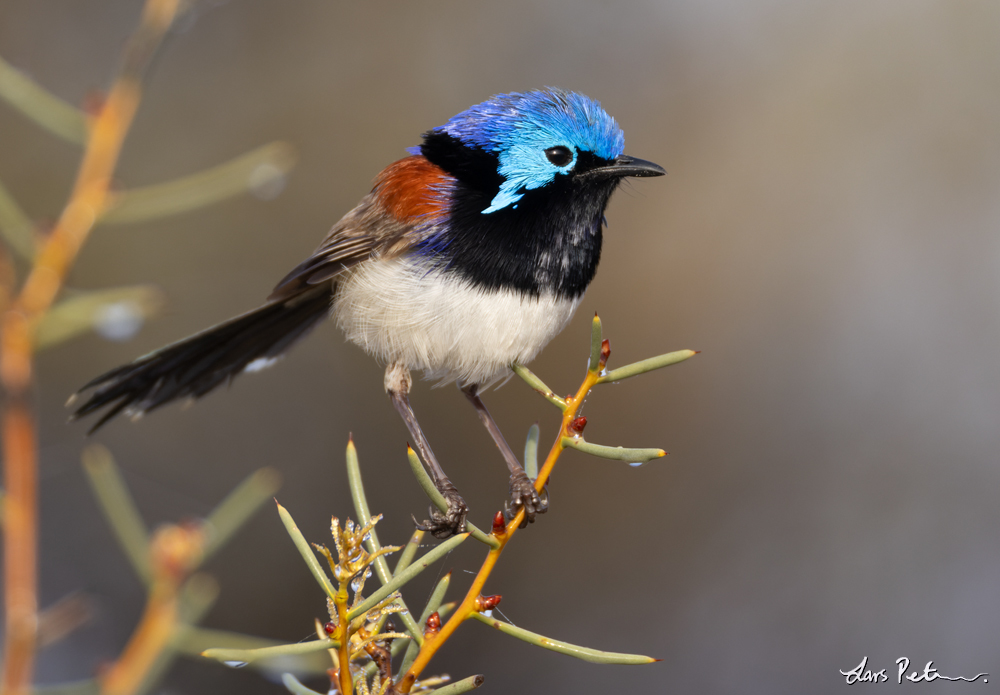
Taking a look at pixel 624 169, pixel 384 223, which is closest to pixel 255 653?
pixel 624 169

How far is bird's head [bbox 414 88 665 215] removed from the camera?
7.32 feet

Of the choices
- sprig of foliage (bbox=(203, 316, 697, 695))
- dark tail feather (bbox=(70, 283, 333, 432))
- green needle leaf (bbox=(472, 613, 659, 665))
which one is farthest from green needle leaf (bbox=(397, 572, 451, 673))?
dark tail feather (bbox=(70, 283, 333, 432))

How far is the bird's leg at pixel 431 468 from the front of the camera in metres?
2.07

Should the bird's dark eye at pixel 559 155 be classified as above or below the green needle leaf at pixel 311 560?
above

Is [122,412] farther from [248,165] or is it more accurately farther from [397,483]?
[397,483]

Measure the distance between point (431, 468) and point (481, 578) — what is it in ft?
3.97

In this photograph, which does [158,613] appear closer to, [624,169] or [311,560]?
[311,560]

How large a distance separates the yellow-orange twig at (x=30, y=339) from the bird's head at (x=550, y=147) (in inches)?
56.1

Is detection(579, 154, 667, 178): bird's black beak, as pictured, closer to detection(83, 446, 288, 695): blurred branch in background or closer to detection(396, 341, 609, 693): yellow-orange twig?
detection(396, 341, 609, 693): yellow-orange twig

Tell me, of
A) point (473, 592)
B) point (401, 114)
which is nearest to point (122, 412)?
point (473, 592)

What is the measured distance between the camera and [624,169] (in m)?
2.20

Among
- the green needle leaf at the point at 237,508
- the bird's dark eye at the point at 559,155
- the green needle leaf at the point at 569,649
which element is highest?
the bird's dark eye at the point at 559,155

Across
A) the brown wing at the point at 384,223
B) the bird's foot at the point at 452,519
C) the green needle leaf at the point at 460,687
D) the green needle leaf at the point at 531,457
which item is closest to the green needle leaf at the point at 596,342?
the green needle leaf at the point at 531,457

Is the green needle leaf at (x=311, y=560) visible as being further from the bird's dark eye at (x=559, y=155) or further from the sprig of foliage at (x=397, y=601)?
the bird's dark eye at (x=559, y=155)
